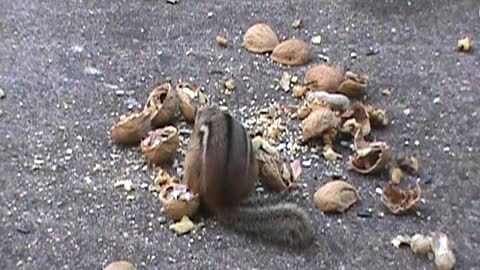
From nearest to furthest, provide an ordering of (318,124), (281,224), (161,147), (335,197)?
1. (281,224)
2. (335,197)
3. (161,147)
4. (318,124)

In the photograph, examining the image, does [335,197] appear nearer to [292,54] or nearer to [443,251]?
[443,251]

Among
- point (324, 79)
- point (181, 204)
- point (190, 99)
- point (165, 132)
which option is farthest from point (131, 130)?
point (324, 79)

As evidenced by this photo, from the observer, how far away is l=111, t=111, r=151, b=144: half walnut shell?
225cm

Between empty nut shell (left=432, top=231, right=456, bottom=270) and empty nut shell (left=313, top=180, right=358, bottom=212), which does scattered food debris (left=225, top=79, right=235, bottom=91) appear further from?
empty nut shell (left=432, top=231, right=456, bottom=270)

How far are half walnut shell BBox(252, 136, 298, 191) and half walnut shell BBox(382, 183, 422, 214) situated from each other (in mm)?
203

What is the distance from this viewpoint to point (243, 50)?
274cm

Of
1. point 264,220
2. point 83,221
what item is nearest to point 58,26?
point 83,221

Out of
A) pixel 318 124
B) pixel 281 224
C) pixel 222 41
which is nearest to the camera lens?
pixel 281 224

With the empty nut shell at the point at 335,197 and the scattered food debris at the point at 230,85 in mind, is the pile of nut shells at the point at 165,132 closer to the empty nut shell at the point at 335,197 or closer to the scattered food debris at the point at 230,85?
the scattered food debris at the point at 230,85

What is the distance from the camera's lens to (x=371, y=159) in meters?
2.19

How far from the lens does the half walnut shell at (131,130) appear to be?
2.25 meters

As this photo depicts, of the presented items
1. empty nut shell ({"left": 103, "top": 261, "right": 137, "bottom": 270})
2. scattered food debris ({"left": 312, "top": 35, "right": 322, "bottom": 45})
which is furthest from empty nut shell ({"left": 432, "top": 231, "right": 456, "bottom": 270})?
scattered food debris ({"left": 312, "top": 35, "right": 322, "bottom": 45})

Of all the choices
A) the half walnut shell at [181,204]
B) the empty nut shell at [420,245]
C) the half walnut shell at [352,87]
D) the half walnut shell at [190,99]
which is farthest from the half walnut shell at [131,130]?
the empty nut shell at [420,245]

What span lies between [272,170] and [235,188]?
15 centimetres
